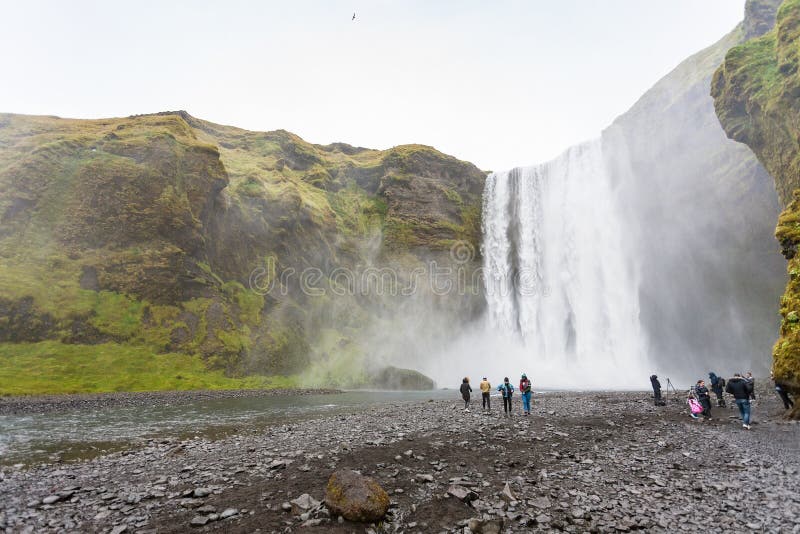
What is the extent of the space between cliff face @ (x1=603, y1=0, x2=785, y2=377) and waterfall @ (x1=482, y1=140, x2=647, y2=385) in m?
3.11

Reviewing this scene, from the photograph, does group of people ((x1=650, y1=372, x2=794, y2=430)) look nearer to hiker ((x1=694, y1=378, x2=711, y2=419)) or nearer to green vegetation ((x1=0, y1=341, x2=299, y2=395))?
hiker ((x1=694, y1=378, x2=711, y2=419))

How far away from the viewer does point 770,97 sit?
38438 millimetres

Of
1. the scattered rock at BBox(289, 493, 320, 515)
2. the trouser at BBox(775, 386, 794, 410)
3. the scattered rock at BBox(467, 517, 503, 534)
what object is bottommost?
the scattered rock at BBox(289, 493, 320, 515)

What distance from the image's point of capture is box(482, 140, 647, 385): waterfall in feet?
197

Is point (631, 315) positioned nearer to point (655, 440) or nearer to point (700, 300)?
point (700, 300)

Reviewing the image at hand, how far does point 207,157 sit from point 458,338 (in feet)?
185

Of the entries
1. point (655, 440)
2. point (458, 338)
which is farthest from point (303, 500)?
point (458, 338)

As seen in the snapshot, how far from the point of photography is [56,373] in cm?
4400

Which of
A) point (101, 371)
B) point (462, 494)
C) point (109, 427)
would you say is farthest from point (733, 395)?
point (101, 371)

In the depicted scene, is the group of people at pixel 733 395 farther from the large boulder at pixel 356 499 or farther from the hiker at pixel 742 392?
the large boulder at pixel 356 499

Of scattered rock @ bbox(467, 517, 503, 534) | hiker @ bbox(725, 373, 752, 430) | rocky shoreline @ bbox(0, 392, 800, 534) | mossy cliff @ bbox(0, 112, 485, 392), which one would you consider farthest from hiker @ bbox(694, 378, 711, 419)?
mossy cliff @ bbox(0, 112, 485, 392)

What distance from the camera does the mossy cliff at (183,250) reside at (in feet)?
174

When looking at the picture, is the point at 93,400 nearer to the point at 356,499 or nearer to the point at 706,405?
the point at 356,499

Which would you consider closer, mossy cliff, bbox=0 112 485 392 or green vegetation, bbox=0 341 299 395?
green vegetation, bbox=0 341 299 395
